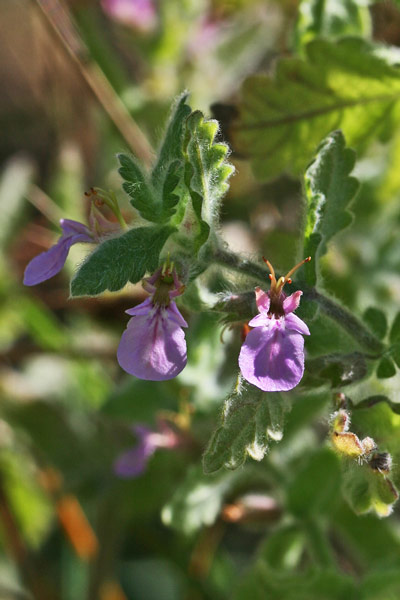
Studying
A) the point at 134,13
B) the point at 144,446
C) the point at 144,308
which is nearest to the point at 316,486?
the point at 144,446

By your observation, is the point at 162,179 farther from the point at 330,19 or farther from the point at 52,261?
the point at 330,19

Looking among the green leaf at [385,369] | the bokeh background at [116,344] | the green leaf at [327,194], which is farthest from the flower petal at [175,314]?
the bokeh background at [116,344]

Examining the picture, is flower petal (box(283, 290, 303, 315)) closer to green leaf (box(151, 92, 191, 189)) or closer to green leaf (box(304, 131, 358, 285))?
green leaf (box(304, 131, 358, 285))

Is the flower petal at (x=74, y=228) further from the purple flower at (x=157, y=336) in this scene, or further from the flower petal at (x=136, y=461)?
the flower petal at (x=136, y=461)

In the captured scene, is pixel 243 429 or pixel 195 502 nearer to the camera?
pixel 243 429

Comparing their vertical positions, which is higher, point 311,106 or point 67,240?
point 67,240
